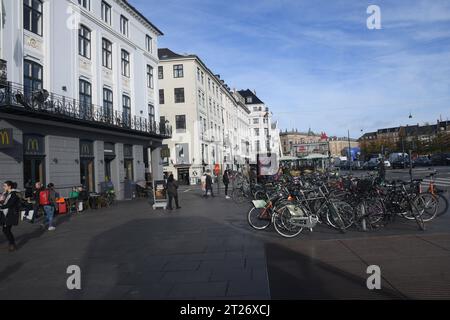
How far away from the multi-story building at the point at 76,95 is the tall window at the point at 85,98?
61 mm

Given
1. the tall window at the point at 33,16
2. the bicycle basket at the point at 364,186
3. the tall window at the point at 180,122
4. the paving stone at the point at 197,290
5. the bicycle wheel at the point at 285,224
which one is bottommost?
the paving stone at the point at 197,290

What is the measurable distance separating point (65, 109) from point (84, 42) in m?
5.66

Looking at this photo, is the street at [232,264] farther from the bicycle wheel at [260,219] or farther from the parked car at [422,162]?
the parked car at [422,162]

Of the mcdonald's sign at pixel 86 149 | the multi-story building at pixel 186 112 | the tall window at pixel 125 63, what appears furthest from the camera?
the multi-story building at pixel 186 112

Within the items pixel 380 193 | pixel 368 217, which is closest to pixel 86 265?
pixel 368 217

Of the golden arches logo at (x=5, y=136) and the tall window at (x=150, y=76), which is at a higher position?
the tall window at (x=150, y=76)

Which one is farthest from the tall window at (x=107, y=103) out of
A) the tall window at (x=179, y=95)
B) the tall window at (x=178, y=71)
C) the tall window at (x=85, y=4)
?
the tall window at (x=178, y=71)

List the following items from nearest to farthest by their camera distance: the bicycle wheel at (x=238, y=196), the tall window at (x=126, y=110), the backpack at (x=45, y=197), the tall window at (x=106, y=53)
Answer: the backpack at (x=45, y=197)
the bicycle wheel at (x=238, y=196)
the tall window at (x=106, y=53)
the tall window at (x=126, y=110)

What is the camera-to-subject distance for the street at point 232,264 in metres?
5.51

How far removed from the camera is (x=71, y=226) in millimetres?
13969

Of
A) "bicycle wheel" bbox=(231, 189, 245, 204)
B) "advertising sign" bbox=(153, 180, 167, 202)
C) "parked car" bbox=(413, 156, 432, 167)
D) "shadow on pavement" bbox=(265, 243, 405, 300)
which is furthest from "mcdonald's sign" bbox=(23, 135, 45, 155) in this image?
"parked car" bbox=(413, 156, 432, 167)

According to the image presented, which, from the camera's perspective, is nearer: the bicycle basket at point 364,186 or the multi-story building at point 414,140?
the bicycle basket at point 364,186

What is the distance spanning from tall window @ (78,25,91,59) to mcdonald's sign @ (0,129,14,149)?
30.0 ft

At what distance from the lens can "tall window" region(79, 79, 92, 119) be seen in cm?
2325
